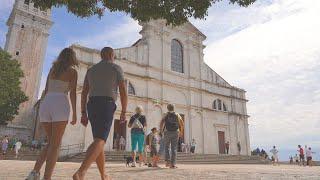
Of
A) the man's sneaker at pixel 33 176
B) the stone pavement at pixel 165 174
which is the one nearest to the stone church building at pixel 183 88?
the stone pavement at pixel 165 174

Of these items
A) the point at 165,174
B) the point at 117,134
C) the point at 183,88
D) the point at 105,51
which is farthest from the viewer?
the point at 183,88

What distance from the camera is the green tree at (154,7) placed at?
715cm

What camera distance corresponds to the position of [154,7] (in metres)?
7.32

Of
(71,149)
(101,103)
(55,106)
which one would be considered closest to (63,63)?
(55,106)

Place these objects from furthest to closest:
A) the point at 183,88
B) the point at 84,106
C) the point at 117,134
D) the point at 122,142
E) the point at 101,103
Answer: the point at 183,88 < the point at 117,134 < the point at 122,142 < the point at 84,106 < the point at 101,103

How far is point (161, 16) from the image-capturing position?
7.43 meters

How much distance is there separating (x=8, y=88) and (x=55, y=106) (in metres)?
25.8

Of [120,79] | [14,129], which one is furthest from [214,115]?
[120,79]

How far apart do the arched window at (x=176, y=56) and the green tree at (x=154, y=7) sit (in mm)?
24944

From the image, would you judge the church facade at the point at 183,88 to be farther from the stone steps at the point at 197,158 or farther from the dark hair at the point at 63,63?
the dark hair at the point at 63,63

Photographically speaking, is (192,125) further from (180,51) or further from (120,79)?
(120,79)

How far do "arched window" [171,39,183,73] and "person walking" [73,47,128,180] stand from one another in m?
28.1

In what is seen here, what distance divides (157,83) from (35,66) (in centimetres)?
1756

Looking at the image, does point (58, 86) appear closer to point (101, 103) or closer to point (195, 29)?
point (101, 103)
